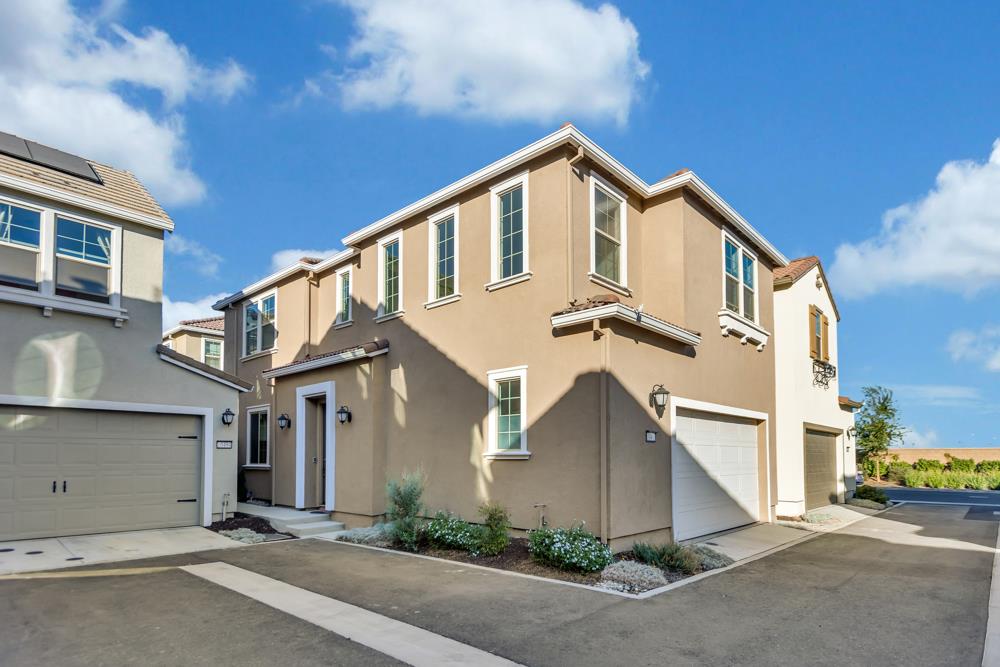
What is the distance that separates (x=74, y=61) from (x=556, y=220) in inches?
381

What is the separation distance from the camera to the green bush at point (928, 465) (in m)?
29.2

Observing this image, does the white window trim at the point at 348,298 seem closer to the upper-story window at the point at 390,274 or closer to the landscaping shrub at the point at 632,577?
the upper-story window at the point at 390,274

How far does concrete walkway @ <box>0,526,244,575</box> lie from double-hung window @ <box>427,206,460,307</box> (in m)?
5.64

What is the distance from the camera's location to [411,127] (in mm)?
15445

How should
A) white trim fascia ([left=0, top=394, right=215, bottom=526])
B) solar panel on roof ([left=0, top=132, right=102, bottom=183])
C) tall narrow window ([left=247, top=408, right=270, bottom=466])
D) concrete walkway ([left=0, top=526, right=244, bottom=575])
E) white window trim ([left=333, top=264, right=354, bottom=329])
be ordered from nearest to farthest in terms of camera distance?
concrete walkway ([left=0, top=526, right=244, bottom=575]) < white trim fascia ([left=0, top=394, right=215, bottom=526]) < solar panel on roof ([left=0, top=132, right=102, bottom=183]) < white window trim ([left=333, top=264, right=354, bottom=329]) < tall narrow window ([left=247, top=408, right=270, bottom=466])

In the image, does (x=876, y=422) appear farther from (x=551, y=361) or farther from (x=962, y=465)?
(x=551, y=361)

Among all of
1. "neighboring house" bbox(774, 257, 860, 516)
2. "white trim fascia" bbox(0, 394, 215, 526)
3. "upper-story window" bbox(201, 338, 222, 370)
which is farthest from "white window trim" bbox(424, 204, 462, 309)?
"upper-story window" bbox(201, 338, 222, 370)

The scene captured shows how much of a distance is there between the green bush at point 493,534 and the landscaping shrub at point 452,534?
0.34ft

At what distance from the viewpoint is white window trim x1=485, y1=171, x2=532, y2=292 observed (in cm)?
1016

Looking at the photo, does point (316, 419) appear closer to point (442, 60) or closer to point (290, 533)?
point (290, 533)

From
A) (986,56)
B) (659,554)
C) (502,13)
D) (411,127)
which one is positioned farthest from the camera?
(411,127)

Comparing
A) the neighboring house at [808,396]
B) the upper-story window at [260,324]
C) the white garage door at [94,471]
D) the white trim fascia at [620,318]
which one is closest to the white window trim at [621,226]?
the white trim fascia at [620,318]

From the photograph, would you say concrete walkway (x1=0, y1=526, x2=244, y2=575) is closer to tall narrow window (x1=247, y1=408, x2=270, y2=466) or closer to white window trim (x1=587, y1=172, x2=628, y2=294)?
tall narrow window (x1=247, y1=408, x2=270, y2=466)

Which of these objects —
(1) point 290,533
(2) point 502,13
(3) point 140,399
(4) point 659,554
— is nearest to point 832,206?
(2) point 502,13
